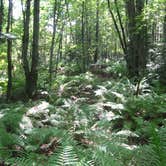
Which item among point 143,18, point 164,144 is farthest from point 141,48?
point 164,144

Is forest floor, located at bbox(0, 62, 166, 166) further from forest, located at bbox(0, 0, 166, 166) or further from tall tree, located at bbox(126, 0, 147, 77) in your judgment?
tall tree, located at bbox(126, 0, 147, 77)

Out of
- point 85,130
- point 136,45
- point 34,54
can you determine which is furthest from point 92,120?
point 136,45

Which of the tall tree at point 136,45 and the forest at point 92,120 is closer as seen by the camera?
the forest at point 92,120

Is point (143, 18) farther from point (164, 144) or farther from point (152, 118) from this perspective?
point (164, 144)

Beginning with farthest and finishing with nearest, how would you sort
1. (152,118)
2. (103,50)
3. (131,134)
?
(103,50) → (152,118) → (131,134)

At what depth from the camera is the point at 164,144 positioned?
3488 mm

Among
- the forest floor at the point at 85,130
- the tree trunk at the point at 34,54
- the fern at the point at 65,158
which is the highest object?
the tree trunk at the point at 34,54

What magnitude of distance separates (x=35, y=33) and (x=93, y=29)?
23.1 meters

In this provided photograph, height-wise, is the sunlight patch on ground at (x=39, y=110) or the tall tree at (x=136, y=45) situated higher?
the tall tree at (x=136, y=45)

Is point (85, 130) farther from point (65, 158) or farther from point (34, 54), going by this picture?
point (34, 54)

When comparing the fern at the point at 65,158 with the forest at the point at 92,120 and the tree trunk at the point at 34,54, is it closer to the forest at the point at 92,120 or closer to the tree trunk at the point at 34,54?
the forest at the point at 92,120

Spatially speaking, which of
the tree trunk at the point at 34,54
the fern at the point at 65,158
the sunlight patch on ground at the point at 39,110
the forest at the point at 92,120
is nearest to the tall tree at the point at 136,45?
the forest at the point at 92,120

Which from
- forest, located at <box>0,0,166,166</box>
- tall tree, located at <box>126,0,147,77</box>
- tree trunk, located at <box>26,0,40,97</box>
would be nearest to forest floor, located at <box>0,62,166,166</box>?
forest, located at <box>0,0,166,166</box>

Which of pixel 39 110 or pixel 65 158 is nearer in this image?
pixel 65 158
